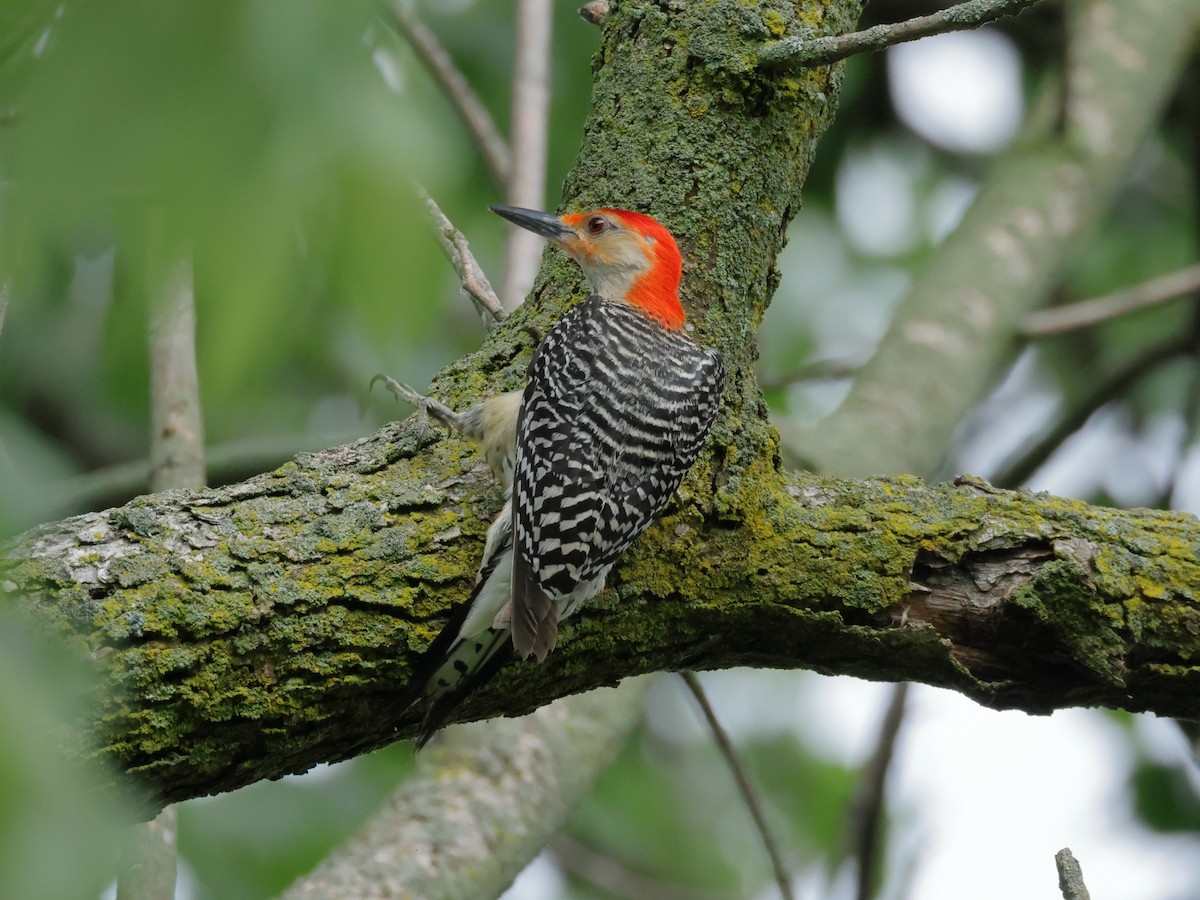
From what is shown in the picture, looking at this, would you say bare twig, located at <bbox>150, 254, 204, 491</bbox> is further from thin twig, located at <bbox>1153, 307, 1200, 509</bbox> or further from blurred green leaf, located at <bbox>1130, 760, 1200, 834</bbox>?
blurred green leaf, located at <bbox>1130, 760, 1200, 834</bbox>

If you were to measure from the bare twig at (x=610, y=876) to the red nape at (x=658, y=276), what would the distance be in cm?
372

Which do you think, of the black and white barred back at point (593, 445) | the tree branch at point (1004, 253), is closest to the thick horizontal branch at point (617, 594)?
the black and white barred back at point (593, 445)

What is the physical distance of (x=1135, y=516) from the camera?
145 inches

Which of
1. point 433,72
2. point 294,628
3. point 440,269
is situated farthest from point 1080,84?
point 440,269

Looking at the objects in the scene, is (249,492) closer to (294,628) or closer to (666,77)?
(294,628)

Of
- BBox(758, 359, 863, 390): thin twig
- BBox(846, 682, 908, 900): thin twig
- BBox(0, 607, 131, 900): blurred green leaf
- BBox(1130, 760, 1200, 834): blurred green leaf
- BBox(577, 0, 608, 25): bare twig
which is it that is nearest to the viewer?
BBox(0, 607, 131, 900): blurred green leaf

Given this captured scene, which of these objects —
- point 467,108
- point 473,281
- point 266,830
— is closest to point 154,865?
point 473,281

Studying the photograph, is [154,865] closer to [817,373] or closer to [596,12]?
[596,12]

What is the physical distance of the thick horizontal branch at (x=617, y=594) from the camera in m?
2.80

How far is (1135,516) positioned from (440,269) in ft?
9.92

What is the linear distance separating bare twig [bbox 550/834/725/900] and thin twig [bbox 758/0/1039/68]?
4748 mm

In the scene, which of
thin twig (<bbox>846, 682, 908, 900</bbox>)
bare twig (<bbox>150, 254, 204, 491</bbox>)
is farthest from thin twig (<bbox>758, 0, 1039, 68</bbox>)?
thin twig (<bbox>846, 682, 908, 900</bbox>)

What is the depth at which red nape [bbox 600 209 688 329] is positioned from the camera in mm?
3998

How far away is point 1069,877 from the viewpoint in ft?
9.16
